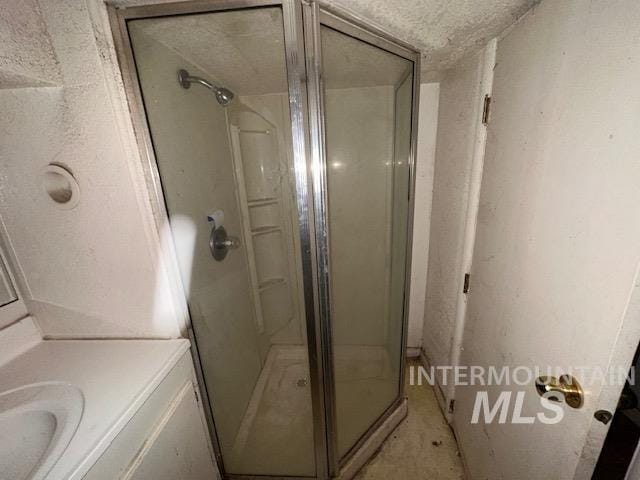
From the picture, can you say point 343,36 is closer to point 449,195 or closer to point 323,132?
point 323,132

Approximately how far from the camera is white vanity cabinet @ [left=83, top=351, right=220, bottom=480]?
628 mm

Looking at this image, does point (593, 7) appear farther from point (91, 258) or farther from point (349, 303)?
point (91, 258)

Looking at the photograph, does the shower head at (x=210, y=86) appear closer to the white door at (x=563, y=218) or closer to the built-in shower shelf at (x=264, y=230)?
the built-in shower shelf at (x=264, y=230)

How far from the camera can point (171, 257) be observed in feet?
3.02

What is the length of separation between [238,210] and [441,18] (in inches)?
49.2

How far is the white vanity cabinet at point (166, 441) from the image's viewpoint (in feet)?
2.06

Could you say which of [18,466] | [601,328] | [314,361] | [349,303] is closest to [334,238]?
[349,303]

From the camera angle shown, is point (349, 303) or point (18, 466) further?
point (349, 303)

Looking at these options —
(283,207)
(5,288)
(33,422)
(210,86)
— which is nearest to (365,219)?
(283,207)

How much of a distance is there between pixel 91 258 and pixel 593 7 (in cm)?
158

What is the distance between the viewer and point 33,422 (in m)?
0.68

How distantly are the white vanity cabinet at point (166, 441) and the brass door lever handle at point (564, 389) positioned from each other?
1093mm

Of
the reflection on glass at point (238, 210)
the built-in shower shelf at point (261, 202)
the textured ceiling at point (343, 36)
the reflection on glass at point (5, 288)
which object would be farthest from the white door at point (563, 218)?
the reflection on glass at point (5, 288)

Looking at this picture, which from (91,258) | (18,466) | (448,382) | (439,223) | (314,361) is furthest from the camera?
(439,223)
